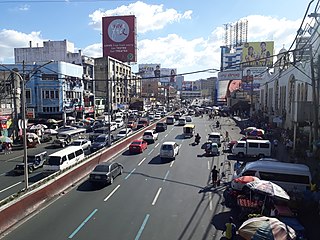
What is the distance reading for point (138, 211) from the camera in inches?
602

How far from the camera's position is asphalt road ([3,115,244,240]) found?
42.3ft

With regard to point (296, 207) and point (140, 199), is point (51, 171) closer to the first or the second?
point (140, 199)

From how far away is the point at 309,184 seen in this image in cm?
1764

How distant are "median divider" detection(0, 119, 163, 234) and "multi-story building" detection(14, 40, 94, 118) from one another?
158ft

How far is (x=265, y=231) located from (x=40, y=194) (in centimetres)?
1199

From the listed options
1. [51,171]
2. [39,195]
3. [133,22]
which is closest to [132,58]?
[133,22]

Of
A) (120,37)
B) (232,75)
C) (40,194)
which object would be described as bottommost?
→ (40,194)

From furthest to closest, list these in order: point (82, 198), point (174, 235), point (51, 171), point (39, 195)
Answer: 1. point (51, 171)
2. point (82, 198)
3. point (39, 195)
4. point (174, 235)

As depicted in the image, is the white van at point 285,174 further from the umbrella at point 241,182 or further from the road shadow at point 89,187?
the road shadow at point 89,187

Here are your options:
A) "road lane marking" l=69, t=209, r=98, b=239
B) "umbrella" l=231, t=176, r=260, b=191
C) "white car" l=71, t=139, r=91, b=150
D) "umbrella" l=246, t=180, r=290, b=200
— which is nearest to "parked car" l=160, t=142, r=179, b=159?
"white car" l=71, t=139, r=91, b=150

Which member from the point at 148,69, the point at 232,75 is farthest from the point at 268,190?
the point at 148,69

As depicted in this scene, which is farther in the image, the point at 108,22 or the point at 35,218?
the point at 108,22

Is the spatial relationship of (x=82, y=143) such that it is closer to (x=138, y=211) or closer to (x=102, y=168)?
(x=102, y=168)

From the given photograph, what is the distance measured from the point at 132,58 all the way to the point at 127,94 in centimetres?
1645
